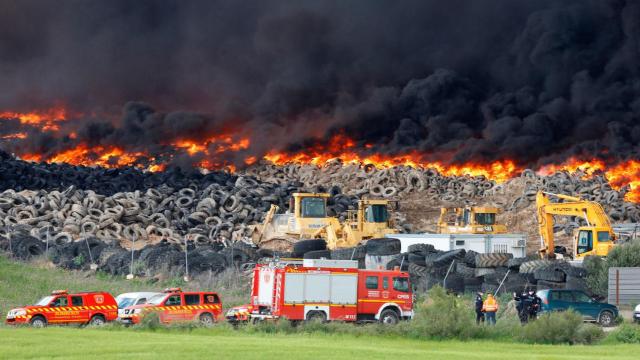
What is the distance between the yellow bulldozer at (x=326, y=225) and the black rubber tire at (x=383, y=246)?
3606mm

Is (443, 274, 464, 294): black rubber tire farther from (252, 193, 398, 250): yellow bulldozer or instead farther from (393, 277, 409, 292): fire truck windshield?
(252, 193, 398, 250): yellow bulldozer

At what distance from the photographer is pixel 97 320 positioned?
96.5 feet

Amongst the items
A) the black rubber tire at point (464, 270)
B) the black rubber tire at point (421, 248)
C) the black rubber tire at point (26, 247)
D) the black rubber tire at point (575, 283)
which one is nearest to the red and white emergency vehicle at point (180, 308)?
the black rubber tire at point (464, 270)

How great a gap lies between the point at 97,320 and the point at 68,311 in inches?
34.8

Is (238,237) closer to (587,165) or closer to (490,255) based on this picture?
(490,255)

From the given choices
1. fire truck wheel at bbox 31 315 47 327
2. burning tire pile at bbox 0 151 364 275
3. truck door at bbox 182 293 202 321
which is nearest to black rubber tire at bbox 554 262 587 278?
burning tire pile at bbox 0 151 364 275

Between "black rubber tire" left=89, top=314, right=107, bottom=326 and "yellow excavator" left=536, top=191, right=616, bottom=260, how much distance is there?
21.6 meters

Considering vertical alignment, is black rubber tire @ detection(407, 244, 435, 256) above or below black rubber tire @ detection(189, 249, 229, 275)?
above

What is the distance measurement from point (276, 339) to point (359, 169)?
166ft

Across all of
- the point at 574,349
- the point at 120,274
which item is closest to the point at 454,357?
the point at 574,349

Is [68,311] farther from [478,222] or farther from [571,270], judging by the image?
[478,222]

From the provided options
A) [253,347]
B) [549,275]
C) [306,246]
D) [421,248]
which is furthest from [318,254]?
[253,347]

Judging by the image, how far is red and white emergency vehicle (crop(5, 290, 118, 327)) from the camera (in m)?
28.5

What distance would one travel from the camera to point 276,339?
23.7 metres
